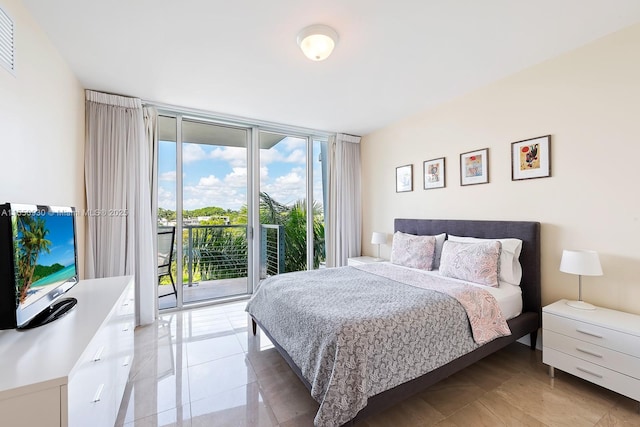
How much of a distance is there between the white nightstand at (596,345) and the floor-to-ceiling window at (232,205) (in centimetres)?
309

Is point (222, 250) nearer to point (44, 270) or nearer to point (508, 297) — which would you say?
point (44, 270)

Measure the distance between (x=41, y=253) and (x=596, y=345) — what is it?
338 cm

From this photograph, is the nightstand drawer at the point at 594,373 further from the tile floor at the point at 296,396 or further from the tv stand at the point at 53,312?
the tv stand at the point at 53,312

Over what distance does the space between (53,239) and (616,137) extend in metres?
3.81

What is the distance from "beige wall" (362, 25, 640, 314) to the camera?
2.01 meters

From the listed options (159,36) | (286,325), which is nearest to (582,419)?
(286,325)

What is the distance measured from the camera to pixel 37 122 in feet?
6.02

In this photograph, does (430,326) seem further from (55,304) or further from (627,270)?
(55,304)

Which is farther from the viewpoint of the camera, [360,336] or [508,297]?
[508,297]

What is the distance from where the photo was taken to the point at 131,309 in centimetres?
Answer: 210

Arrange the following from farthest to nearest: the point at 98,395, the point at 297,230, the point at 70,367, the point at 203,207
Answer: the point at 297,230 < the point at 203,207 < the point at 98,395 < the point at 70,367

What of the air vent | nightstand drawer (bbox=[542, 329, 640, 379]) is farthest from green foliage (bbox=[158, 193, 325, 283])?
nightstand drawer (bbox=[542, 329, 640, 379])

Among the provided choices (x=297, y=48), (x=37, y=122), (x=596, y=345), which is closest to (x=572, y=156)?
(x=596, y=345)

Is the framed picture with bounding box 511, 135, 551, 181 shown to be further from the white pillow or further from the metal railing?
the metal railing
